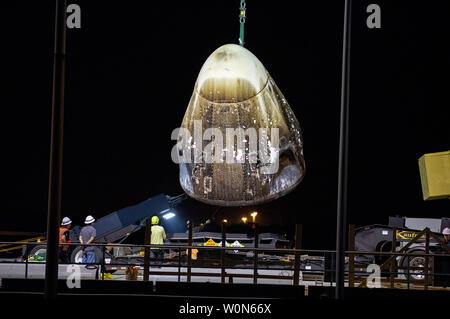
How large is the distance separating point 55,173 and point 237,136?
258 inches

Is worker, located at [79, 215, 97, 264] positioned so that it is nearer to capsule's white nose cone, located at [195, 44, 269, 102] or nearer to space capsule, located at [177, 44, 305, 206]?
space capsule, located at [177, 44, 305, 206]

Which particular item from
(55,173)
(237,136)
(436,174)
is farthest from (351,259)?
(55,173)

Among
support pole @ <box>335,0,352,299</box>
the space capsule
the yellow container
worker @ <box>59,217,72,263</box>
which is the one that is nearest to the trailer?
the yellow container

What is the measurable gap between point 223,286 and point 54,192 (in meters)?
6.76

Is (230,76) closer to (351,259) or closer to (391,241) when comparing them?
(351,259)

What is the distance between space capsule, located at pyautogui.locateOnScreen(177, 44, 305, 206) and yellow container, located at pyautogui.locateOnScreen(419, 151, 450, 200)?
9.74ft

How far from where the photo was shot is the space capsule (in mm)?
10156

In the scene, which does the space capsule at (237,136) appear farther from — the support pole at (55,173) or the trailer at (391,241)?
the trailer at (391,241)

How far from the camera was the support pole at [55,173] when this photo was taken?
20.5ft

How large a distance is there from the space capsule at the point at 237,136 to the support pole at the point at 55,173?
156 inches

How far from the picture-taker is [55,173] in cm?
629
